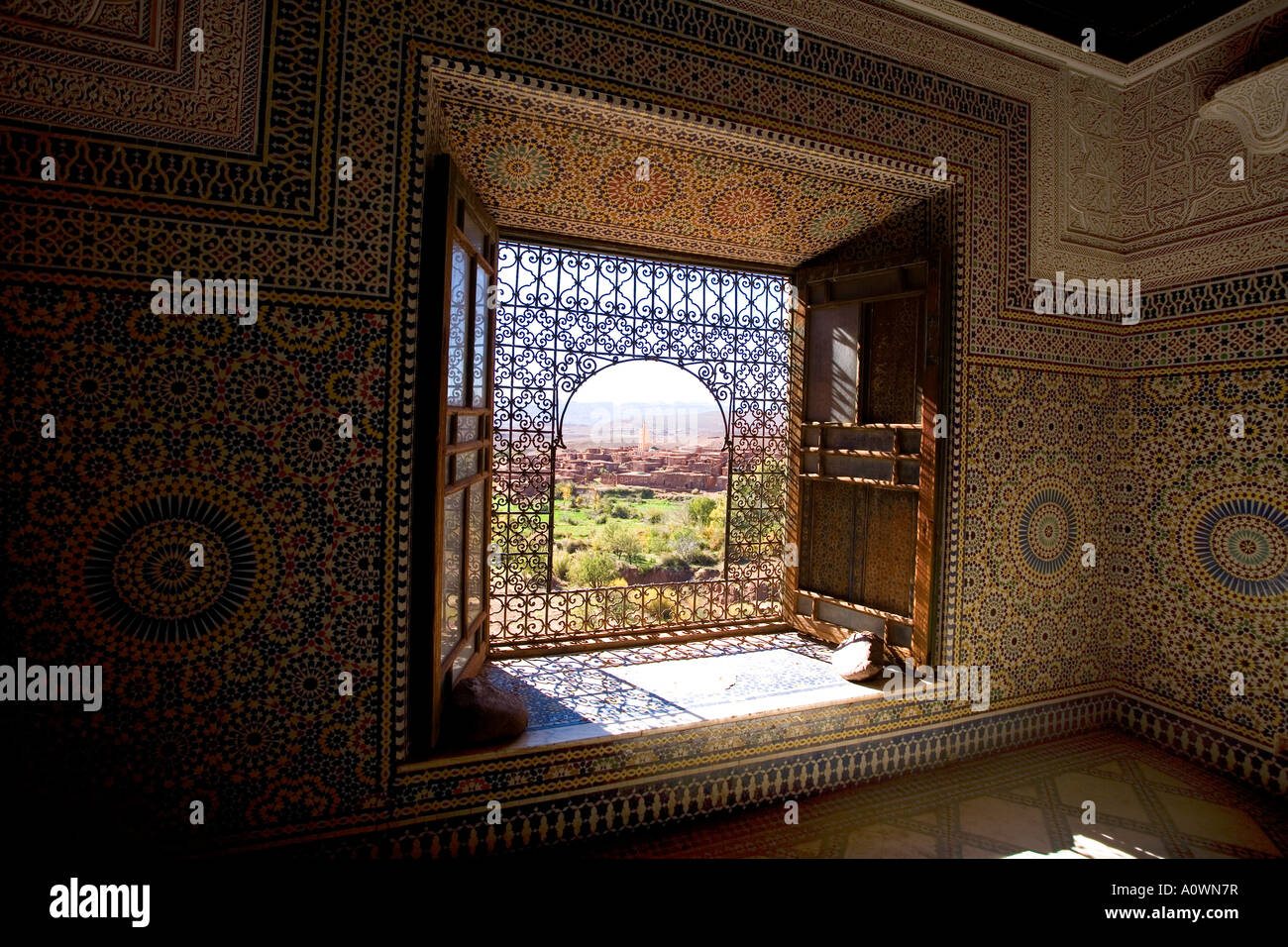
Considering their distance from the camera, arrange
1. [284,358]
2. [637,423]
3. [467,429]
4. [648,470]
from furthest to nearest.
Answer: [637,423] → [648,470] → [467,429] → [284,358]

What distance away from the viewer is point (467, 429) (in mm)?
2832

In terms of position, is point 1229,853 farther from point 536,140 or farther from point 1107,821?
point 536,140

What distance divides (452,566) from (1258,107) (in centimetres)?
382

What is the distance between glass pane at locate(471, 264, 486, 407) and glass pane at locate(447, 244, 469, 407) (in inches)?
5.1

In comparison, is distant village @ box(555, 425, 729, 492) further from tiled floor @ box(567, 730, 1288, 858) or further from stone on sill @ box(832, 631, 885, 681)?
tiled floor @ box(567, 730, 1288, 858)

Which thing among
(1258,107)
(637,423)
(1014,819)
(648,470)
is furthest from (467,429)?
(637,423)

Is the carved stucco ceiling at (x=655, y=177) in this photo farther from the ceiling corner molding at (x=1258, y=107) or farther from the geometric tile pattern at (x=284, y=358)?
the ceiling corner molding at (x=1258, y=107)

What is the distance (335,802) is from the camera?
2.19m

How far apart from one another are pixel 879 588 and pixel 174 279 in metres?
3.05

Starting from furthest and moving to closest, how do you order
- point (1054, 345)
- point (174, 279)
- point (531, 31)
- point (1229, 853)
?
point (1054, 345), point (1229, 853), point (531, 31), point (174, 279)

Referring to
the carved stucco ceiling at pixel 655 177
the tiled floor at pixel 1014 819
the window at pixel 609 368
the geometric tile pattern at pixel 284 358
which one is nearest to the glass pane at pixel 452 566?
the geometric tile pattern at pixel 284 358

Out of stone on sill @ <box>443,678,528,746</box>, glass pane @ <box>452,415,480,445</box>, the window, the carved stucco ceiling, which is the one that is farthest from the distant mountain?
stone on sill @ <box>443,678,528,746</box>

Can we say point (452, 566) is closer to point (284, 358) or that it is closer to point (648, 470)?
point (284, 358)

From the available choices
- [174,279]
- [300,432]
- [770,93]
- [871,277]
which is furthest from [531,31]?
[871,277]
